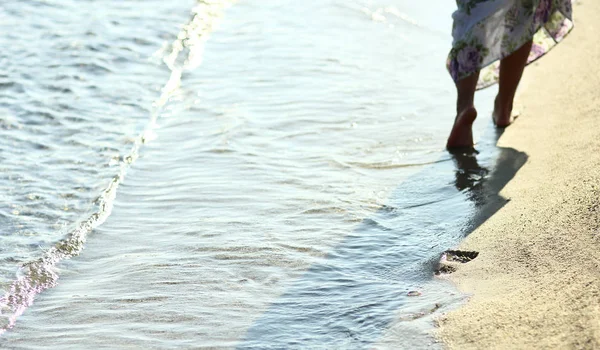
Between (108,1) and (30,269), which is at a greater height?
(108,1)

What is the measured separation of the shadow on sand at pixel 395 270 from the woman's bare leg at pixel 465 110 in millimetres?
126

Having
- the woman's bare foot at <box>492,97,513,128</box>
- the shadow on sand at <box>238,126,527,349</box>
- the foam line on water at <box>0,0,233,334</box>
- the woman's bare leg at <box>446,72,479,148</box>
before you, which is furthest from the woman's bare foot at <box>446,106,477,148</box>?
the foam line on water at <box>0,0,233,334</box>

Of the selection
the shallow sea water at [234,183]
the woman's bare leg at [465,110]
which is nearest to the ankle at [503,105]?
the shallow sea water at [234,183]

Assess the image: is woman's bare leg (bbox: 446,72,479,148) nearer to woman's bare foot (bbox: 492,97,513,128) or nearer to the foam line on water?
woman's bare foot (bbox: 492,97,513,128)

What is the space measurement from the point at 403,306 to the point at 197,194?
4.67 feet

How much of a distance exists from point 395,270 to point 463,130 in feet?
4.25

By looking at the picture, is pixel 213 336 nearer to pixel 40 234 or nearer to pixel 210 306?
pixel 210 306

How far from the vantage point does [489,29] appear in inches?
155

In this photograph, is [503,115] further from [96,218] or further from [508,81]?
[96,218]

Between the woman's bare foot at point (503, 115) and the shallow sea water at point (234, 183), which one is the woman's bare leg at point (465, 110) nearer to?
the shallow sea water at point (234, 183)

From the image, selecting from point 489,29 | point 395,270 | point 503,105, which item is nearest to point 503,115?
point 503,105

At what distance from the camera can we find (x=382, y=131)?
14.7ft

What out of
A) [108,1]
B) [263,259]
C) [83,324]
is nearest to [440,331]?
[263,259]

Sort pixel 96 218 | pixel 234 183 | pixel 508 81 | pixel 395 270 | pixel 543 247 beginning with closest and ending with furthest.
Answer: pixel 543 247 → pixel 395 270 → pixel 96 218 → pixel 234 183 → pixel 508 81
